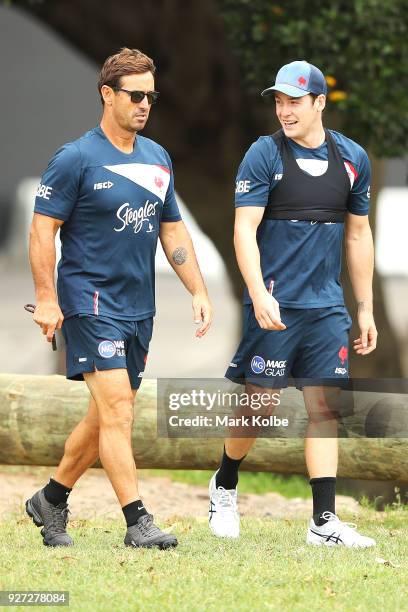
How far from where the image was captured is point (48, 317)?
6.96 m

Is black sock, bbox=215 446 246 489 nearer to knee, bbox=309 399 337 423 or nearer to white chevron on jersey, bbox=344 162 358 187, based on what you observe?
knee, bbox=309 399 337 423

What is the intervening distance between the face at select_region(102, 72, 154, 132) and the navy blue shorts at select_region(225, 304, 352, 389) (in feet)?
3.88

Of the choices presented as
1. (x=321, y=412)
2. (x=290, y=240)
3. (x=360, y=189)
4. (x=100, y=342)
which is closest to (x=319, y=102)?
(x=360, y=189)

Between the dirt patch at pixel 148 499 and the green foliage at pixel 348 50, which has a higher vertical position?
the green foliage at pixel 348 50

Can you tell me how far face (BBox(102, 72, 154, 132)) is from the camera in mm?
7176

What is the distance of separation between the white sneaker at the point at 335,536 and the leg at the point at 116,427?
1.06 metres

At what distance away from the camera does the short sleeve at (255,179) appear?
736cm

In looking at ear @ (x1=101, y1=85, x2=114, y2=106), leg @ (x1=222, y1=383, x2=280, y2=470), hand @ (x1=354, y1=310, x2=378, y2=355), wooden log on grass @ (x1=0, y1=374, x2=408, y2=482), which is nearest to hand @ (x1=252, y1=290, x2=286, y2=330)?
leg @ (x1=222, y1=383, x2=280, y2=470)

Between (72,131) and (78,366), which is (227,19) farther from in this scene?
(72,131)

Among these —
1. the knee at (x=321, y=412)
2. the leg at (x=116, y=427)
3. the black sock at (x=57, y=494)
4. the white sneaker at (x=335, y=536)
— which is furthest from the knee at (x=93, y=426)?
the white sneaker at (x=335, y=536)

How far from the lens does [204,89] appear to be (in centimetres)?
1371

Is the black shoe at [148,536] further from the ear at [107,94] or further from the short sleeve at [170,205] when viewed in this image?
the ear at [107,94]

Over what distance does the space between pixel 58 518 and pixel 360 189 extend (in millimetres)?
2449

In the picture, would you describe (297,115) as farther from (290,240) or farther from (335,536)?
(335,536)
